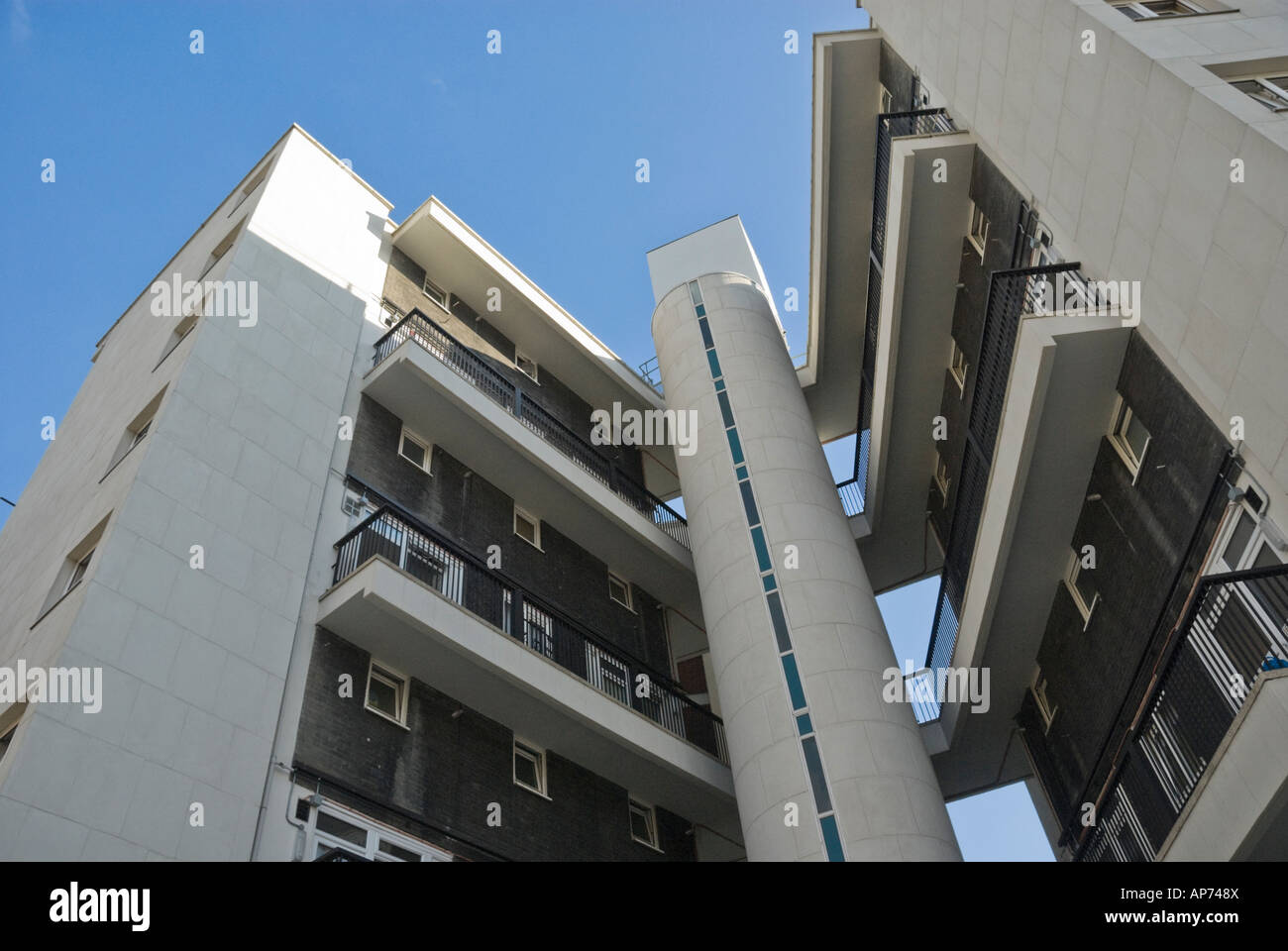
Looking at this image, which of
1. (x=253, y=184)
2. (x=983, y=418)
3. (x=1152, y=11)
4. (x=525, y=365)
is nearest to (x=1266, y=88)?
(x=1152, y=11)

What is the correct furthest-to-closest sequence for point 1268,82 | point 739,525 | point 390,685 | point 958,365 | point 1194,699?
point 958,365 → point 739,525 → point 390,685 → point 1268,82 → point 1194,699

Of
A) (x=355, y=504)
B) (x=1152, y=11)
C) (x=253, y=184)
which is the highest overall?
(x=253, y=184)

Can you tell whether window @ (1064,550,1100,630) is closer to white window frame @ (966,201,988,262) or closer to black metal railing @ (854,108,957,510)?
white window frame @ (966,201,988,262)

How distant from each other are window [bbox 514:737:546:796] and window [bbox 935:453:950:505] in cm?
1028

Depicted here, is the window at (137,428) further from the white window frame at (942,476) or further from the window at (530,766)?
the white window frame at (942,476)

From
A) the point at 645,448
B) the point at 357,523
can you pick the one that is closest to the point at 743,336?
the point at 645,448

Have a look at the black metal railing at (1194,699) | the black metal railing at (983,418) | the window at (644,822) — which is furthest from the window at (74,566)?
the black metal railing at (1194,699)

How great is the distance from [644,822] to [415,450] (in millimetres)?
7560

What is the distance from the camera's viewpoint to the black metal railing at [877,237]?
18400mm

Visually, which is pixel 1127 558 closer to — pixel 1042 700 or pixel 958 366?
pixel 1042 700

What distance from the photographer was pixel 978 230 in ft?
58.3

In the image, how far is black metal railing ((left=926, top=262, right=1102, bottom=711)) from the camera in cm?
1416

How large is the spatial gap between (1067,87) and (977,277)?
5637 mm
